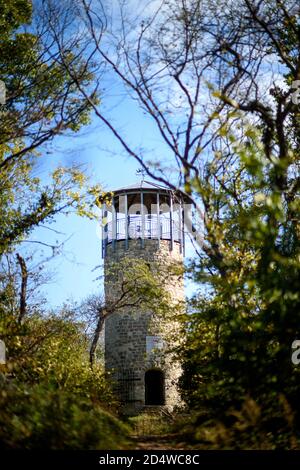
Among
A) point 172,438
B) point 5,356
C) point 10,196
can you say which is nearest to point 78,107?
point 10,196

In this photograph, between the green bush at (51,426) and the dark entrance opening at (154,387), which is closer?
the green bush at (51,426)

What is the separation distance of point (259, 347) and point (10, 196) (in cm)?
913

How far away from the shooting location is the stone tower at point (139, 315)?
23.4 metres

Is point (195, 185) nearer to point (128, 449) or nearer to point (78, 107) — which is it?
point (128, 449)

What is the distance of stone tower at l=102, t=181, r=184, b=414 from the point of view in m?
23.4

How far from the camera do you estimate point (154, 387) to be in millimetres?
24359

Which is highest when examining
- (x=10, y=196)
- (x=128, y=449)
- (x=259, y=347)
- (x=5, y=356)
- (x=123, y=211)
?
(x=123, y=211)

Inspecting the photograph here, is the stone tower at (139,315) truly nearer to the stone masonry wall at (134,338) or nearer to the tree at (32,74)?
the stone masonry wall at (134,338)

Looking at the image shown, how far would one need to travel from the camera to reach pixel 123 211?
81.4ft

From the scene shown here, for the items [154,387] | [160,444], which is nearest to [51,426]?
[160,444]

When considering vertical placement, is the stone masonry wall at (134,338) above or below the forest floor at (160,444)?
above

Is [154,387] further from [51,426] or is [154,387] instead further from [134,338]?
[51,426]

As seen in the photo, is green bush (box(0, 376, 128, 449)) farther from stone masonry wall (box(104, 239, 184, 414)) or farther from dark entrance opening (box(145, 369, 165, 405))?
dark entrance opening (box(145, 369, 165, 405))

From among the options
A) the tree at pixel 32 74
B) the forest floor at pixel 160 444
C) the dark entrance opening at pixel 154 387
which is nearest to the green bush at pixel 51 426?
the forest floor at pixel 160 444
